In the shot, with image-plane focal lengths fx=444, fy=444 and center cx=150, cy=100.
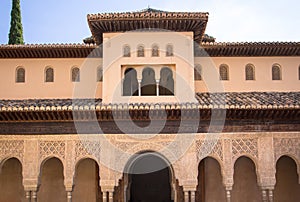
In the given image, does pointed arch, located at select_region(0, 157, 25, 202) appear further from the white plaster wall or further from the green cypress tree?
the green cypress tree

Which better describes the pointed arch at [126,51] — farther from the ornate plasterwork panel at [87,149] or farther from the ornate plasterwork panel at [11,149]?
the ornate plasterwork panel at [11,149]

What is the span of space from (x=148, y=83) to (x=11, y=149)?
18.3 feet

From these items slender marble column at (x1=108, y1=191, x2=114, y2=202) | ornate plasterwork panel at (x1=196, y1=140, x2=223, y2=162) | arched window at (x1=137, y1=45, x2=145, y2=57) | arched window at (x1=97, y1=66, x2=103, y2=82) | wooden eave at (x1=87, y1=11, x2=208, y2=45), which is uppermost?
wooden eave at (x1=87, y1=11, x2=208, y2=45)

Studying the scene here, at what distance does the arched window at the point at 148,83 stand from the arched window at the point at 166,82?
394 mm

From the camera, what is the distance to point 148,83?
15969mm

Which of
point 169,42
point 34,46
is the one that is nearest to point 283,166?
point 169,42

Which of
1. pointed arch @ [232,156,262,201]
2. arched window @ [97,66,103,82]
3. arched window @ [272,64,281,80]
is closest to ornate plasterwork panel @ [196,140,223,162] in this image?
pointed arch @ [232,156,262,201]

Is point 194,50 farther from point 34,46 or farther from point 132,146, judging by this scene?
point 34,46

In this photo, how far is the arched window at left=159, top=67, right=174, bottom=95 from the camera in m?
14.6

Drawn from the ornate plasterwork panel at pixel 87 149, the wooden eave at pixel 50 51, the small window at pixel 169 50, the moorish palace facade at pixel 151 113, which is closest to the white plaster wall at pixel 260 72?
the moorish palace facade at pixel 151 113

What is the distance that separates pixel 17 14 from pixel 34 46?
Answer: 936 cm

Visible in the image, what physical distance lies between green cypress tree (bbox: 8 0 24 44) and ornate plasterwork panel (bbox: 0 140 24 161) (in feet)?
36.6

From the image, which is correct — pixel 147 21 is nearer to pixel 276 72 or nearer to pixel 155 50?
pixel 155 50

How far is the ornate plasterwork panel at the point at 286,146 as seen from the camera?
488 inches
